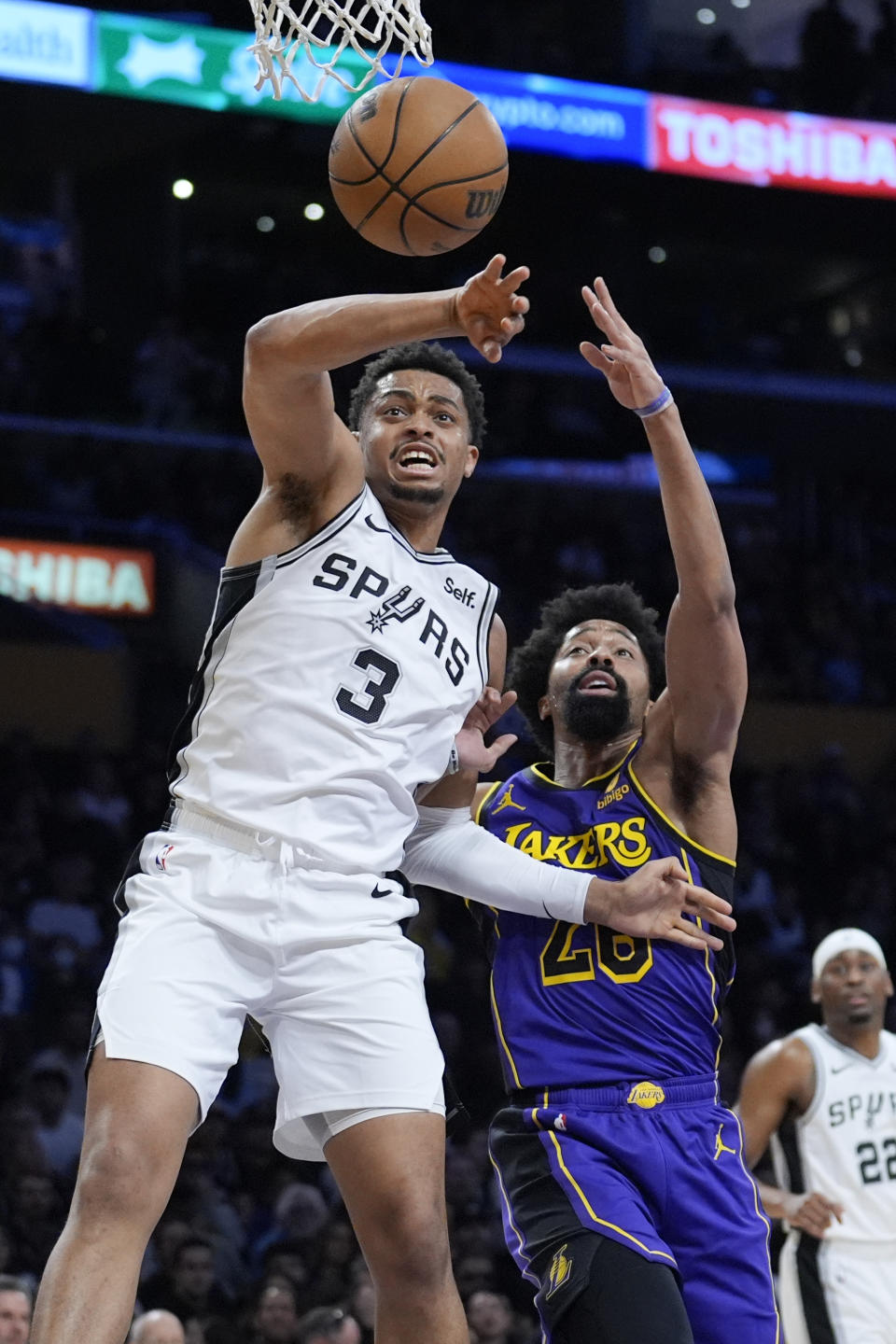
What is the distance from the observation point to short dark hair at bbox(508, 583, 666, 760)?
5.17m

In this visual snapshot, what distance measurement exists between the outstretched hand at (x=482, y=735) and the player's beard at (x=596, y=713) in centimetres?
22

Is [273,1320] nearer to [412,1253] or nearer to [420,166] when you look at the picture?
[412,1253]

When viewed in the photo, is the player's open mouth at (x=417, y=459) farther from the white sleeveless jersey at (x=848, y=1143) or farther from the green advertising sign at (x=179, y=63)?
the green advertising sign at (x=179, y=63)

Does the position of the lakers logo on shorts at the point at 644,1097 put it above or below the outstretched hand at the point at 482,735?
below

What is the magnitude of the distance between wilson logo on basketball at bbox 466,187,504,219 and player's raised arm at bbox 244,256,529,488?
42cm

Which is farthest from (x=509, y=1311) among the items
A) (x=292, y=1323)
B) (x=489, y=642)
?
(x=489, y=642)

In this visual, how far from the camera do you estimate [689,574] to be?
168 inches

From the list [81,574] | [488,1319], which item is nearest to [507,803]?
[488,1319]

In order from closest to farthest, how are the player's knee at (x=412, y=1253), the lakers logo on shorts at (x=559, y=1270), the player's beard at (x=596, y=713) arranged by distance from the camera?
the player's knee at (x=412, y=1253) → the lakers logo on shorts at (x=559, y=1270) → the player's beard at (x=596, y=713)

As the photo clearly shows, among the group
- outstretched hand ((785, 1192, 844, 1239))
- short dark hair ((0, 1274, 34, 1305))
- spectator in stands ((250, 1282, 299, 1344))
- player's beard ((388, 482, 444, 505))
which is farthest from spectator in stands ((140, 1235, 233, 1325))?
player's beard ((388, 482, 444, 505))

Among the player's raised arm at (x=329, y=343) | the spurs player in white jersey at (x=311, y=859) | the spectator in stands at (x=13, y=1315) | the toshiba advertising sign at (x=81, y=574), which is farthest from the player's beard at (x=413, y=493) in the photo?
the toshiba advertising sign at (x=81, y=574)

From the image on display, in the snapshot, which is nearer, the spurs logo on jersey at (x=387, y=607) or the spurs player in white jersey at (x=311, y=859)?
the spurs player in white jersey at (x=311, y=859)

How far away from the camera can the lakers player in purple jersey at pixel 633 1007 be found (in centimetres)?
388

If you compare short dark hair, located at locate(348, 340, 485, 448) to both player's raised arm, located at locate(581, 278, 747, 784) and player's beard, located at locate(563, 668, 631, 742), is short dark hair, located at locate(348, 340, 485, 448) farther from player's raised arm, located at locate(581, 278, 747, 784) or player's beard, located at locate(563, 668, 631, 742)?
player's beard, located at locate(563, 668, 631, 742)
